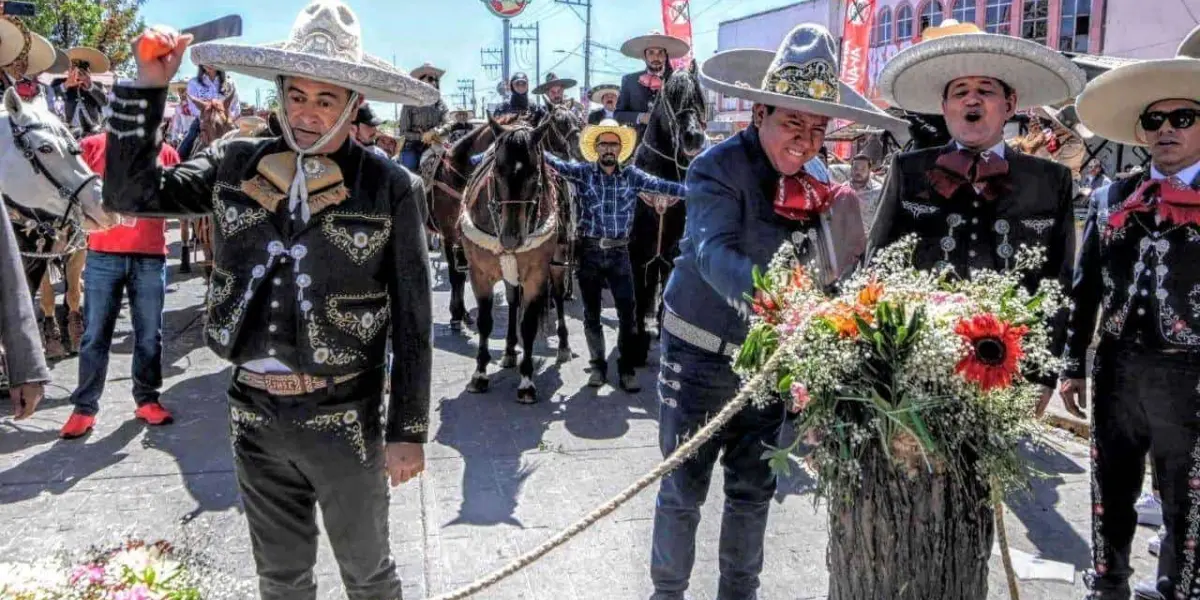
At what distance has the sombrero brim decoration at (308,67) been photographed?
2.40 metres

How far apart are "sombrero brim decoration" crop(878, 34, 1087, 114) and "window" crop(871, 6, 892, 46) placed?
30.7 m

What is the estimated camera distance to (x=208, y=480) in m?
4.91

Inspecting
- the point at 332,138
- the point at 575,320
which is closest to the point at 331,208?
the point at 332,138

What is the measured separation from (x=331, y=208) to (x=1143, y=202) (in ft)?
9.94

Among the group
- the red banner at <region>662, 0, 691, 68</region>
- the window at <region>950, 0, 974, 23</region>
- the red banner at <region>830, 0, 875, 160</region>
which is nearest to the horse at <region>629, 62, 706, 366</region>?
the red banner at <region>830, 0, 875, 160</region>

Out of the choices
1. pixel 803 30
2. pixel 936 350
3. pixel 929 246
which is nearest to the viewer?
pixel 936 350

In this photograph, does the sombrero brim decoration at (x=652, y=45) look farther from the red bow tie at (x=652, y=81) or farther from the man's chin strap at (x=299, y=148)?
the man's chin strap at (x=299, y=148)

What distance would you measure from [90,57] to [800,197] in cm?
1353

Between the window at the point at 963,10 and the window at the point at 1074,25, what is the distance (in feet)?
10.3

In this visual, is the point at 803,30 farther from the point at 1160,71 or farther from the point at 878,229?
the point at 1160,71

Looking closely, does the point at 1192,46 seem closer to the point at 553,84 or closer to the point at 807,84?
the point at 807,84

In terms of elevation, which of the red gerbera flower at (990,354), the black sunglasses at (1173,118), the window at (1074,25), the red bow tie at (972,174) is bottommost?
the red gerbera flower at (990,354)

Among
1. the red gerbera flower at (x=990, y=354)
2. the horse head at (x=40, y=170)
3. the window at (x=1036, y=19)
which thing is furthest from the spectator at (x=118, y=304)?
the window at (x=1036, y=19)

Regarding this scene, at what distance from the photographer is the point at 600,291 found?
7059mm
